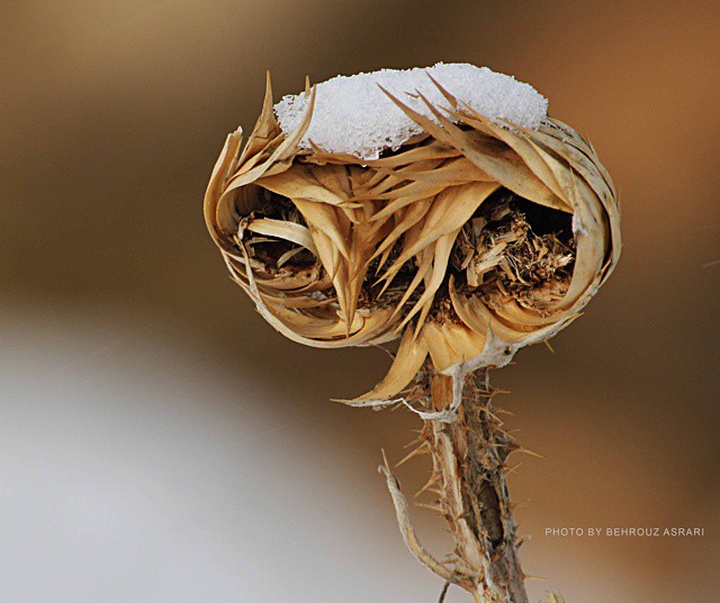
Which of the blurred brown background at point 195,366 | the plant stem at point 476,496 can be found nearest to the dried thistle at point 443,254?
the plant stem at point 476,496

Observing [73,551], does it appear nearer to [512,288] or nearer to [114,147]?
[114,147]

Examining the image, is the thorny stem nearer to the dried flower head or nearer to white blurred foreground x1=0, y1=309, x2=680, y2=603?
the dried flower head

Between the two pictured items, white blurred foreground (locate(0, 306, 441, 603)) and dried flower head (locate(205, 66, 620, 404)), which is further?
white blurred foreground (locate(0, 306, 441, 603))

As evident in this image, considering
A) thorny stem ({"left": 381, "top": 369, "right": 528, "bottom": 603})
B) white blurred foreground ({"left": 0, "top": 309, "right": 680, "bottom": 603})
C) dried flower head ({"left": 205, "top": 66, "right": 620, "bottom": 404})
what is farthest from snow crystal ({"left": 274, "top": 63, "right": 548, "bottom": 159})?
A: white blurred foreground ({"left": 0, "top": 309, "right": 680, "bottom": 603})

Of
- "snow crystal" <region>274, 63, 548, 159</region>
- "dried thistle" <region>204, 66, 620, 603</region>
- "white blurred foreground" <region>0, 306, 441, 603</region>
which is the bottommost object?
"white blurred foreground" <region>0, 306, 441, 603</region>

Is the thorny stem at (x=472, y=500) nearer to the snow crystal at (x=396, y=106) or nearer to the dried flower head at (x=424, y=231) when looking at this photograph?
the dried flower head at (x=424, y=231)

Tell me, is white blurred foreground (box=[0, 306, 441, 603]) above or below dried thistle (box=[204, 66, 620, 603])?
below
